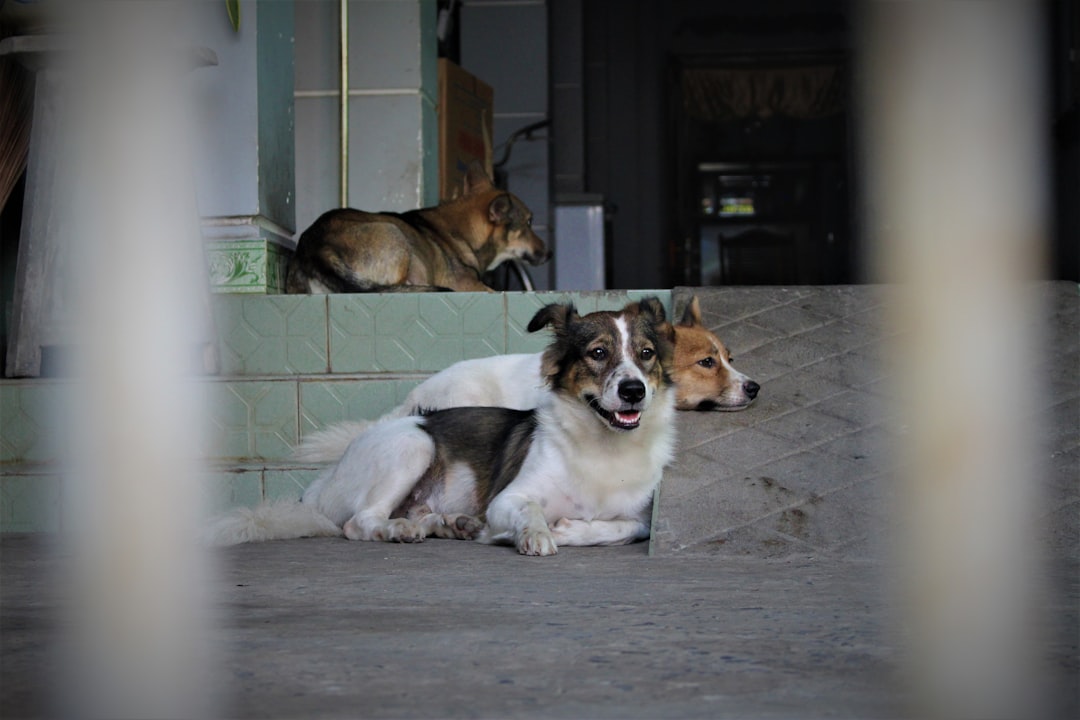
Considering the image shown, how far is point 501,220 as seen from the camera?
21.7ft

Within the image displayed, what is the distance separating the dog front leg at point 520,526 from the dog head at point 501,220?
2.83 metres

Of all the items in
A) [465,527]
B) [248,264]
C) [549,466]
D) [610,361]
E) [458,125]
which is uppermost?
[458,125]

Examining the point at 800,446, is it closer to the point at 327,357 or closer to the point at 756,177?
the point at 327,357

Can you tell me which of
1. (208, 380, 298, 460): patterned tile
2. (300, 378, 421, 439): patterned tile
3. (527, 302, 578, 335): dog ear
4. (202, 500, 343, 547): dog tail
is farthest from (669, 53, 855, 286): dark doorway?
(202, 500, 343, 547): dog tail

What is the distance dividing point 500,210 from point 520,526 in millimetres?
3149

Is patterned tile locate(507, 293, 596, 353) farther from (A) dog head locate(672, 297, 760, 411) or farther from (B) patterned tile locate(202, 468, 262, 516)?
(B) patterned tile locate(202, 468, 262, 516)

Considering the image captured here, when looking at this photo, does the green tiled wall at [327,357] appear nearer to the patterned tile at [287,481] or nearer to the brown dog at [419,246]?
the patterned tile at [287,481]

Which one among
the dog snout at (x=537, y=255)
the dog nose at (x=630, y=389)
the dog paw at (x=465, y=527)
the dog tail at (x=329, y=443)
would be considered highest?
the dog snout at (x=537, y=255)

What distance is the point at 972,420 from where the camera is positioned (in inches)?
24.0

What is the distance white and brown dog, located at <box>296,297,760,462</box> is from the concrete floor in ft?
0.35

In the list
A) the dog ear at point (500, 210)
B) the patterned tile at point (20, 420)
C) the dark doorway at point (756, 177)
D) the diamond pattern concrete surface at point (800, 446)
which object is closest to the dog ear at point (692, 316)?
the diamond pattern concrete surface at point (800, 446)

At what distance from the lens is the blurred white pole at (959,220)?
0.59 metres

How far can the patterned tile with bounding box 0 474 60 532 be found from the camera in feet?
15.0

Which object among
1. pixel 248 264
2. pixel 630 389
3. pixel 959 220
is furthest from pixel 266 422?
pixel 959 220
